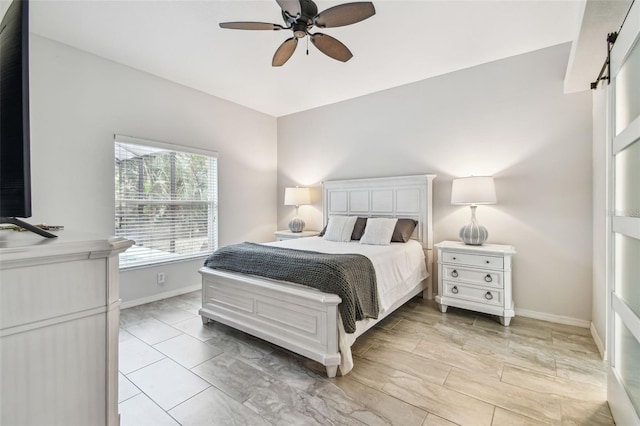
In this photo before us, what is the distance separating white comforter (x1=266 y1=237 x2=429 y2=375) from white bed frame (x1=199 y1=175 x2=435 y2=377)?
8cm

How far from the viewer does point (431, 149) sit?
12.1 ft

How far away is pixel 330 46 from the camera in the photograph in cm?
233

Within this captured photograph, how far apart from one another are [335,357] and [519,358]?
57.8 inches

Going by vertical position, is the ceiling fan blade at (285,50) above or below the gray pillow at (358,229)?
above

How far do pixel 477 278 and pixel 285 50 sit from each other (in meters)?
2.83

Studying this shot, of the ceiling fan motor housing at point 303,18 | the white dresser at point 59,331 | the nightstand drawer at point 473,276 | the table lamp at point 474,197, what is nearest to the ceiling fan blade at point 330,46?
the ceiling fan motor housing at point 303,18

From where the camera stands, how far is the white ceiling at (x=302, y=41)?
2377mm

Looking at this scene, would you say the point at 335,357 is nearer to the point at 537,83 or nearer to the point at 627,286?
the point at 627,286

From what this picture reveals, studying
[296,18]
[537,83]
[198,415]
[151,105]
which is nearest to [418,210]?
[537,83]

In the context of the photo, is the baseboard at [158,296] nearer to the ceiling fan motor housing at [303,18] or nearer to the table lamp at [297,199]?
the table lamp at [297,199]

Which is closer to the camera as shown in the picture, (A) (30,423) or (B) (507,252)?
(A) (30,423)

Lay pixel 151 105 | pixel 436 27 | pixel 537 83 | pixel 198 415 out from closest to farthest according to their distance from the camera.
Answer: pixel 198 415 < pixel 436 27 < pixel 537 83 < pixel 151 105

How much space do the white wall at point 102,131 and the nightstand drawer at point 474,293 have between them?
3.14 metres

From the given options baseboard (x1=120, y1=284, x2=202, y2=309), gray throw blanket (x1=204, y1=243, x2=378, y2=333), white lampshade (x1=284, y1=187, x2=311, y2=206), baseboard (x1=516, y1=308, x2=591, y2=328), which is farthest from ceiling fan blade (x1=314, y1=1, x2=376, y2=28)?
baseboard (x1=120, y1=284, x2=202, y2=309)
